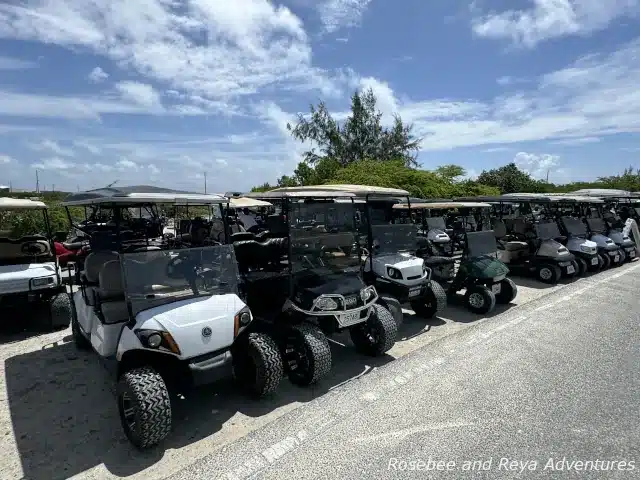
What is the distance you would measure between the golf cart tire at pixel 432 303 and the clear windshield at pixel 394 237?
704mm

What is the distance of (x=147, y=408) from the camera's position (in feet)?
9.32

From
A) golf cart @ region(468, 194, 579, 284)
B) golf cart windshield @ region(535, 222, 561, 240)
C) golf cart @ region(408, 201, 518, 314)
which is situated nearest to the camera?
golf cart @ region(408, 201, 518, 314)

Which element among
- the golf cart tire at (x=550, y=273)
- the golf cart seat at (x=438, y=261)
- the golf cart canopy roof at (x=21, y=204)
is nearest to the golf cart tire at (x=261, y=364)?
the golf cart seat at (x=438, y=261)

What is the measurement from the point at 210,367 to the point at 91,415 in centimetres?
137

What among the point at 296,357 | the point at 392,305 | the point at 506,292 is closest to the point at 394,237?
the point at 392,305

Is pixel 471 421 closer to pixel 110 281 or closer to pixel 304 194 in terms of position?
pixel 304 194

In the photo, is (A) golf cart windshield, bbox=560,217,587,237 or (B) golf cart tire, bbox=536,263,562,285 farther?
(A) golf cart windshield, bbox=560,217,587,237

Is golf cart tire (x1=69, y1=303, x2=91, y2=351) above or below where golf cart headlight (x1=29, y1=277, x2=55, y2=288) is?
below

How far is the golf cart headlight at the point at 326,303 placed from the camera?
420 centimetres

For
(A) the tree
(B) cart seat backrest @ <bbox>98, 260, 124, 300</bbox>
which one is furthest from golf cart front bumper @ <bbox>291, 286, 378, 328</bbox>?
(A) the tree

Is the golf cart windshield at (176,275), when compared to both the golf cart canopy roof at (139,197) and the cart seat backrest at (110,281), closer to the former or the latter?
the cart seat backrest at (110,281)

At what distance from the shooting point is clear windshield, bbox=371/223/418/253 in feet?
19.8

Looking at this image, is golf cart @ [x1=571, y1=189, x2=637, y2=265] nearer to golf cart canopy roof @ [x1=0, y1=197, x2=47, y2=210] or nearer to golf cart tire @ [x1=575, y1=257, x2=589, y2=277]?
golf cart tire @ [x1=575, y1=257, x2=589, y2=277]

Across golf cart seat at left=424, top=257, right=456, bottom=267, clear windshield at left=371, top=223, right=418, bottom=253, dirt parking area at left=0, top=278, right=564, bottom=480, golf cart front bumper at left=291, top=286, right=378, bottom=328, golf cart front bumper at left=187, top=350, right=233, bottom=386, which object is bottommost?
dirt parking area at left=0, top=278, right=564, bottom=480
